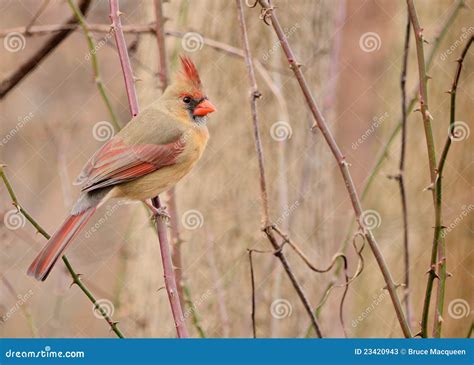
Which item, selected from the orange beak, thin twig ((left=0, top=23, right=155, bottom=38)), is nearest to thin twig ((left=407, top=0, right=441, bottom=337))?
the orange beak

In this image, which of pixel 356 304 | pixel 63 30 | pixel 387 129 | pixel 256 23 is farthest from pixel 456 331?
pixel 63 30

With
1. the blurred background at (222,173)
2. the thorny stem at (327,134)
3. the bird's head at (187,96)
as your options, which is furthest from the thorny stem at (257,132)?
the blurred background at (222,173)

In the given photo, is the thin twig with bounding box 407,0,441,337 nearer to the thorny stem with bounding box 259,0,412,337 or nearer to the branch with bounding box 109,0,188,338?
the thorny stem with bounding box 259,0,412,337

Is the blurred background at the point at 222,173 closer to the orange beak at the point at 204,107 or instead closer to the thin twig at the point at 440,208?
the orange beak at the point at 204,107

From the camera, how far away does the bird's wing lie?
2.59m

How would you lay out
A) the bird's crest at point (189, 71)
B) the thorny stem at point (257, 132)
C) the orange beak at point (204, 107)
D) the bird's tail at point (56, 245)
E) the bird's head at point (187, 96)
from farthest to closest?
the orange beak at point (204, 107)
the bird's head at point (187, 96)
the bird's crest at point (189, 71)
the bird's tail at point (56, 245)
the thorny stem at point (257, 132)

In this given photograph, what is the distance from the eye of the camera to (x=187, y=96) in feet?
8.66

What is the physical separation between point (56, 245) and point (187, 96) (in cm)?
70

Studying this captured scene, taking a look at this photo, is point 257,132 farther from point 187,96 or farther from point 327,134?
point 187,96

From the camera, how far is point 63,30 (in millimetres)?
2799

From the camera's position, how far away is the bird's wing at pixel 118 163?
2.59 metres
